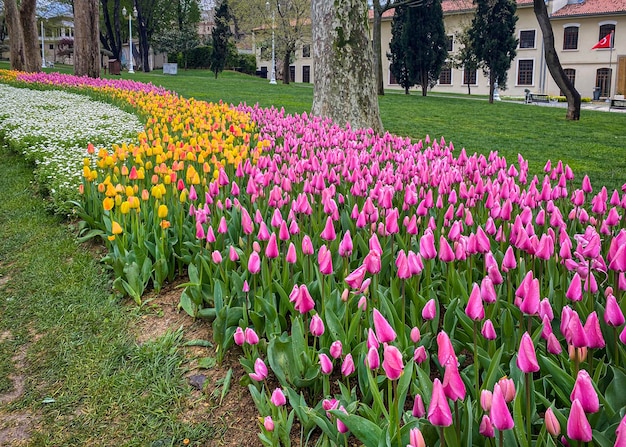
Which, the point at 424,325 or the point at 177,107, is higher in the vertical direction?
the point at 177,107

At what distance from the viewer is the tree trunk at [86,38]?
22.1 m

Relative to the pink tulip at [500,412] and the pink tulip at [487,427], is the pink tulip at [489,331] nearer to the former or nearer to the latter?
the pink tulip at [487,427]

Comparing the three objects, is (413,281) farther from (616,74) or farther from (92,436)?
(616,74)

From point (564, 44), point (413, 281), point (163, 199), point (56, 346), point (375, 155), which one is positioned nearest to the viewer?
point (413, 281)

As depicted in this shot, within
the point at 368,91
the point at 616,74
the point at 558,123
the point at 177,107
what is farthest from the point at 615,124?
the point at 616,74

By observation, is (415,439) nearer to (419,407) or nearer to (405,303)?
(419,407)

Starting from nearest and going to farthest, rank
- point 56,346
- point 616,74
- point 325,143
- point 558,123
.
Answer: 1. point 56,346
2. point 325,143
3. point 558,123
4. point 616,74

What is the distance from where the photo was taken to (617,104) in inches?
1287

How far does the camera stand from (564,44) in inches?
1825

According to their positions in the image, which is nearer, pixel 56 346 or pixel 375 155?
pixel 56 346

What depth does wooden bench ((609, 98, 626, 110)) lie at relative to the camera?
3157cm

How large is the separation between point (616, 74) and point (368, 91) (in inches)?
1604

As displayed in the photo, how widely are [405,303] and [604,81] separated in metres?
47.8

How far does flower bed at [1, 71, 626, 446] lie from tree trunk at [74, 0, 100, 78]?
762 inches
